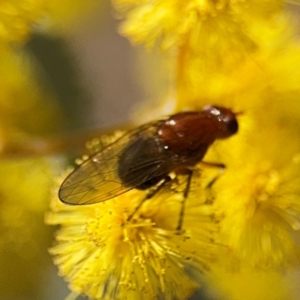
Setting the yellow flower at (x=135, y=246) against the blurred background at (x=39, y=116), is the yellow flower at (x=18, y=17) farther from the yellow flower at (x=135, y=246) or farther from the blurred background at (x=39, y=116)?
the yellow flower at (x=135, y=246)

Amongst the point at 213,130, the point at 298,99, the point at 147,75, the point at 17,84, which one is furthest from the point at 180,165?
the point at 147,75

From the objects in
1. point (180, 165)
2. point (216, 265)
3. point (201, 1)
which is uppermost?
point (201, 1)

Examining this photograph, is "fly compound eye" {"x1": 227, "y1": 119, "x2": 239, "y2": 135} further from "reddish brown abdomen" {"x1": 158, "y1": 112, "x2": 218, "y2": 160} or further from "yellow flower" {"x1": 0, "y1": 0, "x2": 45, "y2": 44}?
"yellow flower" {"x1": 0, "y1": 0, "x2": 45, "y2": 44}

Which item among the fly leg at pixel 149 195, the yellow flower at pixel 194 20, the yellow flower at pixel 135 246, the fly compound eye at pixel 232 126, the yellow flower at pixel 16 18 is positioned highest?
the yellow flower at pixel 16 18

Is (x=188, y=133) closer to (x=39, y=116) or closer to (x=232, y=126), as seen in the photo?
(x=232, y=126)

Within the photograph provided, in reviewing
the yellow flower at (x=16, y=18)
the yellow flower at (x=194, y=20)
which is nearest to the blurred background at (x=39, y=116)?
the yellow flower at (x=16, y=18)

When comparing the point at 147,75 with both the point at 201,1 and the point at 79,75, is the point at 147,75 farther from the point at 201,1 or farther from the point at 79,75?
the point at 201,1

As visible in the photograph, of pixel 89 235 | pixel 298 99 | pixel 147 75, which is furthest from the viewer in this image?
pixel 147 75
